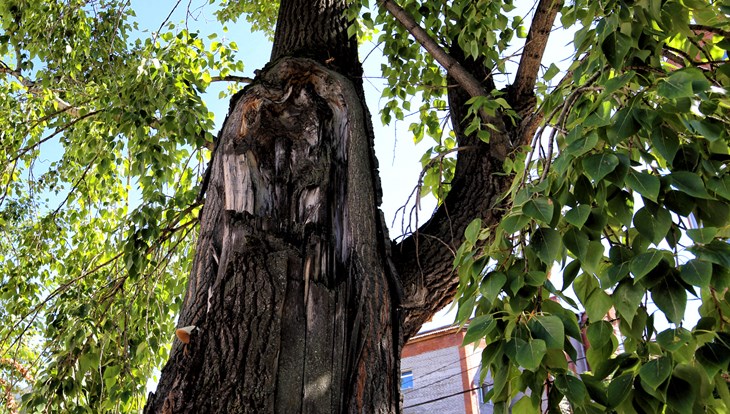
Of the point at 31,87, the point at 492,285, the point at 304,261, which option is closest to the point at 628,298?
the point at 492,285

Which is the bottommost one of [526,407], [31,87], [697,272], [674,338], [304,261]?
[526,407]

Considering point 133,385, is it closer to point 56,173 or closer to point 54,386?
point 54,386

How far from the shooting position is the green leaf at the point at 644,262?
134cm

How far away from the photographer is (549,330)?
1.43 meters

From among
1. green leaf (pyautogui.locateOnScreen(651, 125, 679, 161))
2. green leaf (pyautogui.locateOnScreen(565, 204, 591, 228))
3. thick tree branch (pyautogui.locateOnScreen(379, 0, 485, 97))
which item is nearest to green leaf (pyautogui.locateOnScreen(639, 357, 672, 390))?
green leaf (pyautogui.locateOnScreen(565, 204, 591, 228))

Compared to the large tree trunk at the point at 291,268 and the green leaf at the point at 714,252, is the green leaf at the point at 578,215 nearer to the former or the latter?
the green leaf at the point at 714,252

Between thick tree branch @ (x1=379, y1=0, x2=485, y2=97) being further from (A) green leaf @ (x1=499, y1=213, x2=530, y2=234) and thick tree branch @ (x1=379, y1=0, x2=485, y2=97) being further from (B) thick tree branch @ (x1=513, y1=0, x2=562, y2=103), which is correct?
(A) green leaf @ (x1=499, y1=213, x2=530, y2=234)

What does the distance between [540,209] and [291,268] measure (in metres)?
0.74

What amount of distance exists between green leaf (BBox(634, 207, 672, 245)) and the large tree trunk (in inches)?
30.6

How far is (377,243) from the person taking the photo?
7.05 feet

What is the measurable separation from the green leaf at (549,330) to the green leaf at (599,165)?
0.31 m

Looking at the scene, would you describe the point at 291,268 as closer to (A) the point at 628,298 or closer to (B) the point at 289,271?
(B) the point at 289,271

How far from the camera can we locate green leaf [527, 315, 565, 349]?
1402 mm

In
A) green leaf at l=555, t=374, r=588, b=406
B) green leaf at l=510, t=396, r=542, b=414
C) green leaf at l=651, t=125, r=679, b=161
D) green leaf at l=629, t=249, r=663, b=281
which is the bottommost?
green leaf at l=510, t=396, r=542, b=414
